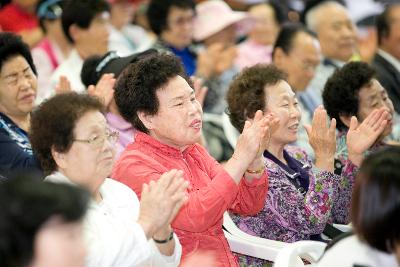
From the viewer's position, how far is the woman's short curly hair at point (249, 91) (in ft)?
9.77

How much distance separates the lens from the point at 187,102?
2.61 metres

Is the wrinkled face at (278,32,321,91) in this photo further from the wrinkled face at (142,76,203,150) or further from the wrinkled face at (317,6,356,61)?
the wrinkled face at (142,76,203,150)

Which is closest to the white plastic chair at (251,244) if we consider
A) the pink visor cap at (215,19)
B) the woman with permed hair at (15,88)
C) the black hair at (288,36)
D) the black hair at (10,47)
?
the woman with permed hair at (15,88)

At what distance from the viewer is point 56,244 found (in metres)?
1.44

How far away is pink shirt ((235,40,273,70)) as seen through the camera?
5.19m

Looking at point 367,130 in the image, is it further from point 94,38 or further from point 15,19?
point 15,19

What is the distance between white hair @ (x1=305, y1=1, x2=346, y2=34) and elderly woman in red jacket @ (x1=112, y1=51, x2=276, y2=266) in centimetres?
280

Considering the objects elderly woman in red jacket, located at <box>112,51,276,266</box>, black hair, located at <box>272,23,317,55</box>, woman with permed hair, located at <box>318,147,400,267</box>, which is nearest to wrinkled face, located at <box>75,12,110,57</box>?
black hair, located at <box>272,23,317,55</box>

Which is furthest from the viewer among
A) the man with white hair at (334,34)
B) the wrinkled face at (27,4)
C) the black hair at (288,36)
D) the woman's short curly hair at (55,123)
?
the wrinkled face at (27,4)

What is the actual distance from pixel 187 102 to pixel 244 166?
348mm

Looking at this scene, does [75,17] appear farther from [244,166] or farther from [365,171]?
[365,171]

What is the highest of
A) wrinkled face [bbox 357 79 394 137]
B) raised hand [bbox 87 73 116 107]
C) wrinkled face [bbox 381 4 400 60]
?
raised hand [bbox 87 73 116 107]

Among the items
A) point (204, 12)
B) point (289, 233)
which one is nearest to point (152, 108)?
point (289, 233)

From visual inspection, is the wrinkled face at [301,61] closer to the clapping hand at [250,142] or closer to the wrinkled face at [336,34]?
the wrinkled face at [336,34]
